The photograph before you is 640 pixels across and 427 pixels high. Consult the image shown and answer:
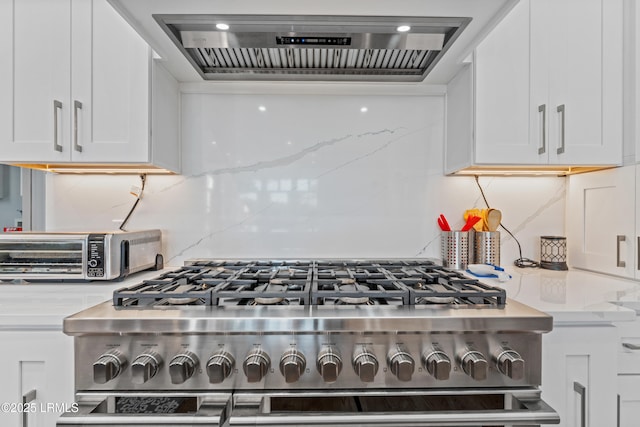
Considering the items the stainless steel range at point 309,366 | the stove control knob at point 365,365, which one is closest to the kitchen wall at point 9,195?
the stainless steel range at point 309,366

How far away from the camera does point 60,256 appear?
4.29 ft

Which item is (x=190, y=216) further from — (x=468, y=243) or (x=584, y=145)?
(x=584, y=145)

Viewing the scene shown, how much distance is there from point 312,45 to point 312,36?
0.13 feet

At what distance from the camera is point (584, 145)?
1.40 m

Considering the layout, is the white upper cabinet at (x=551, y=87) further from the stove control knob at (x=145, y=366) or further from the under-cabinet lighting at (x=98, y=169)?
the under-cabinet lighting at (x=98, y=169)

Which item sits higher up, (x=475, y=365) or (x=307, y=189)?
(x=307, y=189)

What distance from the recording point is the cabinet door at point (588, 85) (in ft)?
4.57

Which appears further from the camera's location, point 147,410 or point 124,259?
point 124,259

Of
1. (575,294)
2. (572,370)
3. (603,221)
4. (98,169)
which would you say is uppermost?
(98,169)

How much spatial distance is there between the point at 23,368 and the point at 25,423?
0.15m

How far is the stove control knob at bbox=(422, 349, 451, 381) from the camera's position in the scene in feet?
2.63

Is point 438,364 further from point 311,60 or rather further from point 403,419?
point 311,60

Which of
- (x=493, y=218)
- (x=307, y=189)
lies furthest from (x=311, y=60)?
(x=493, y=218)

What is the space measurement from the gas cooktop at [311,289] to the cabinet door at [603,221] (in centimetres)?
78
